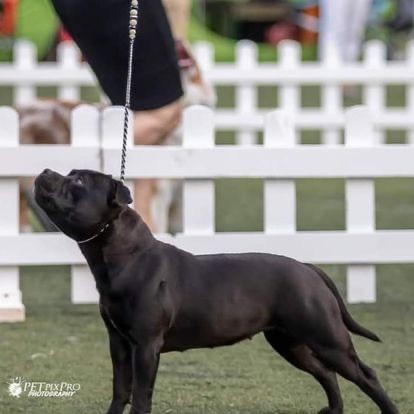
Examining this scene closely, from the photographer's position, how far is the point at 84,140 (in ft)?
23.4

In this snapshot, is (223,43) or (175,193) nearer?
(175,193)

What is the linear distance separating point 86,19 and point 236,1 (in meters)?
19.8

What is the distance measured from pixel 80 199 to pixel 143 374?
1.80ft

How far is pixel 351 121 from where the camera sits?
7.19m

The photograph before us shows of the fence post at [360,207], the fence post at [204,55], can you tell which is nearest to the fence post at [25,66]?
the fence post at [204,55]

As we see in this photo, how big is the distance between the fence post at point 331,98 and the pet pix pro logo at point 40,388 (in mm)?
8133

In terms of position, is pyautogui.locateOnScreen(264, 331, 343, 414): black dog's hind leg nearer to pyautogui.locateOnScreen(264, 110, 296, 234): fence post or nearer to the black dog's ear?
the black dog's ear

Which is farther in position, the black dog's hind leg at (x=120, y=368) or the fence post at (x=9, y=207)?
the fence post at (x=9, y=207)

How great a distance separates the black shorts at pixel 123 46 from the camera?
21.1 feet

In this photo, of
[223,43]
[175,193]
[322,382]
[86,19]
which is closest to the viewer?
[322,382]

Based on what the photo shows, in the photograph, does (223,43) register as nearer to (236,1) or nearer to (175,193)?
(236,1)

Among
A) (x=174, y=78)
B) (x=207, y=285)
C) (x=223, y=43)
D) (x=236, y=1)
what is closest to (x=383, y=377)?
(x=207, y=285)

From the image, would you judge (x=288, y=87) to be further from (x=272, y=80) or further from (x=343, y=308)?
(x=343, y=308)

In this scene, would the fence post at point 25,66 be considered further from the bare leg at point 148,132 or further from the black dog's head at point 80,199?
the black dog's head at point 80,199
